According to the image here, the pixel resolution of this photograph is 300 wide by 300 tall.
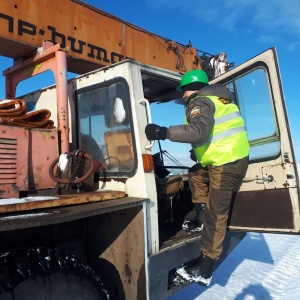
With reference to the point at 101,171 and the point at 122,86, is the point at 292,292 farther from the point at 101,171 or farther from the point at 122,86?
the point at 122,86

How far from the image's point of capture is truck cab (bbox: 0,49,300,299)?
2.24m

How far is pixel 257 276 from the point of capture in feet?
13.1

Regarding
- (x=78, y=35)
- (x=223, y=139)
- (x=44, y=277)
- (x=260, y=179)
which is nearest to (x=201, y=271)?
(x=260, y=179)

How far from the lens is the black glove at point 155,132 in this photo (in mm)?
2344

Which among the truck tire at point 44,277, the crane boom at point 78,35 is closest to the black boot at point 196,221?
the truck tire at point 44,277

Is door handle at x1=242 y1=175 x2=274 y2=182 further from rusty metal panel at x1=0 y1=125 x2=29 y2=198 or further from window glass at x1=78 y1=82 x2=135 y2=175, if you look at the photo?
rusty metal panel at x1=0 y1=125 x2=29 y2=198

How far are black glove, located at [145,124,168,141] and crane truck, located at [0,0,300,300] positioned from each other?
0.07 m

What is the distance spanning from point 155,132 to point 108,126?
48cm

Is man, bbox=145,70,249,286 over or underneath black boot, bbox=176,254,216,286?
over

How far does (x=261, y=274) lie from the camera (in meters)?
4.06

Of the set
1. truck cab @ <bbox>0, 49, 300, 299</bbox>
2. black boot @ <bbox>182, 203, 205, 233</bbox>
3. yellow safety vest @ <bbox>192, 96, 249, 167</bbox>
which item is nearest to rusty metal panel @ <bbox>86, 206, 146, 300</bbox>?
truck cab @ <bbox>0, 49, 300, 299</bbox>

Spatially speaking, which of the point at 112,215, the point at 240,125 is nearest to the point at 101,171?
the point at 112,215

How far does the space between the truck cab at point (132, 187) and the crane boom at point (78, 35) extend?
0.49 m

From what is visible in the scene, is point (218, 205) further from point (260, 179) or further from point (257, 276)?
point (257, 276)
